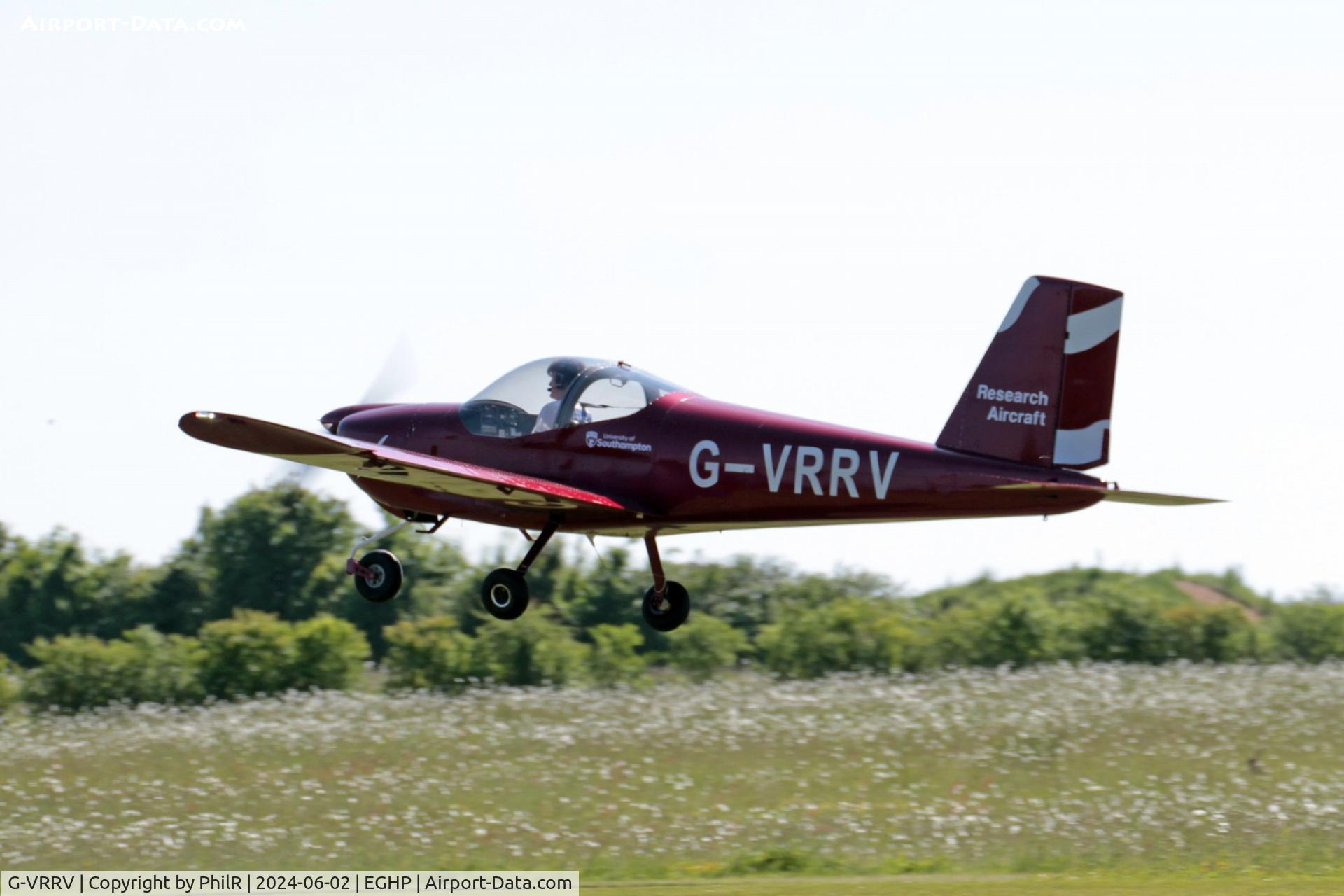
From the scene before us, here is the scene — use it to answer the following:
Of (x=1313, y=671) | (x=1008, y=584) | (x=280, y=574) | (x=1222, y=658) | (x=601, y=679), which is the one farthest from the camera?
(x=1008, y=584)

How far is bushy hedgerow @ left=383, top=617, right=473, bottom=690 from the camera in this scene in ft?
152

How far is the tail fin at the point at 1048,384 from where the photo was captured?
1281 centimetres

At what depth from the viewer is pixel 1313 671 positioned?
129ft

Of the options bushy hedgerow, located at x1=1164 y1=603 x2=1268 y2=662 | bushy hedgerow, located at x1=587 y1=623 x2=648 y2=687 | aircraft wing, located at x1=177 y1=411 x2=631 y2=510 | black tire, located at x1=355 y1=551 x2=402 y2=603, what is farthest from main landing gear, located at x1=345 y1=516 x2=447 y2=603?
bushy hedgerow, located at x1=1164 y1=603 x2=1268 y2=662

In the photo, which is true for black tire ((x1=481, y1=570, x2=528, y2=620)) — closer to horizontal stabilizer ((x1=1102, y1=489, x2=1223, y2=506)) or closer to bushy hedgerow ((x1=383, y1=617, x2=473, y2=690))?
horizontal stabilizer ((x1=1102, y1=489, x2=1223, y2=506))

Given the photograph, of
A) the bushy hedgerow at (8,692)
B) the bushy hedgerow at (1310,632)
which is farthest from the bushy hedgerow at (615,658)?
the bushy hedgerow at (1310,632)

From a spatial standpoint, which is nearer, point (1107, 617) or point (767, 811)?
point (767, 811)

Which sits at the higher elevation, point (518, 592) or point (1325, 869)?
point (518, 592)

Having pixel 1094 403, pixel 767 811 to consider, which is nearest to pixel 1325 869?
pixel 767 811

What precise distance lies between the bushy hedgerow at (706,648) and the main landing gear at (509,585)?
104 feet

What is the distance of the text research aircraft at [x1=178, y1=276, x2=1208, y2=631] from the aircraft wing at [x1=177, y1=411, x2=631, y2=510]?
24mm

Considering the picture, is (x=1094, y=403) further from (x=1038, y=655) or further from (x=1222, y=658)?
(x=1222, y=658)

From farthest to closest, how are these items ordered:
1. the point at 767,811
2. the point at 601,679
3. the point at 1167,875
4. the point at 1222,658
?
the point at 1222,658 < the point at 601,679 < the point at 767,811 < the point at 1167,875

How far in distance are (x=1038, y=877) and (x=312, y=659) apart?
28437mm
